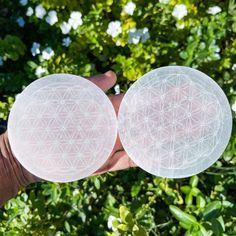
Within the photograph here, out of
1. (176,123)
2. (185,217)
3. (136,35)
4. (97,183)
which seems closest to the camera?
(176,123)

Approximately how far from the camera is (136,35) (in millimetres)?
2223

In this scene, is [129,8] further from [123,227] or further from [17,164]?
[123,227]

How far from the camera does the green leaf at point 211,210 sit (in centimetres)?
186

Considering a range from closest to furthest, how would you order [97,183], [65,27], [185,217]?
[185,217]
[97,183]
[65,27]

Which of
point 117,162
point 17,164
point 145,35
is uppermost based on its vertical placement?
point 145,35

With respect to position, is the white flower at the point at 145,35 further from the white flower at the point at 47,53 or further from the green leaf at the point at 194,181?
the green leaf at the point at 194,181

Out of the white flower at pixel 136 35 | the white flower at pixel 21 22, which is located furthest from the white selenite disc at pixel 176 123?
the white flower at pixel 21 22

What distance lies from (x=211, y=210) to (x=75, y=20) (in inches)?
41.3

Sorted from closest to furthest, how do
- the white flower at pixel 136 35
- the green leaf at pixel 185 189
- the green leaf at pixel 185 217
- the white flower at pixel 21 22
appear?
the green leaf at pixel 185 217
the green leaf at pixel 185 189
the white flower at pixel 136 35
the white flower at pixel 21 22

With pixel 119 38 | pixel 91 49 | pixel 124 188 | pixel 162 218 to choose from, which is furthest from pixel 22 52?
pixel 162 218

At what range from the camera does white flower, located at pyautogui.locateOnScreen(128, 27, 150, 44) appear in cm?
222

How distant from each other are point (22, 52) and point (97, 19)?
41 cm

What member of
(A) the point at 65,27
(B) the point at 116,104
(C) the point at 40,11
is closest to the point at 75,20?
(A) the point at 65,27

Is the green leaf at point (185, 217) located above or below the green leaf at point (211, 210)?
above
